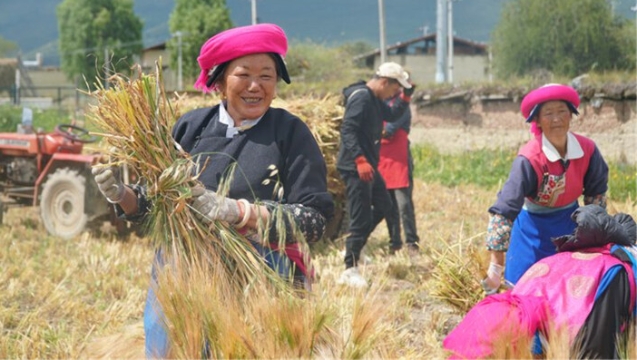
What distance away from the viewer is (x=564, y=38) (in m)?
36.5

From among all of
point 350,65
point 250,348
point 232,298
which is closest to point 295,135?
point 232,298

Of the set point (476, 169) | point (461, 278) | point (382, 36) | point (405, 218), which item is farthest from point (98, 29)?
point (461, 278)

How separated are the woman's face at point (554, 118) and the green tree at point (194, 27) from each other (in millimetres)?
54840

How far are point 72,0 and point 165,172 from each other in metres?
80.2

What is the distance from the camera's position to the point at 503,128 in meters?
15.6

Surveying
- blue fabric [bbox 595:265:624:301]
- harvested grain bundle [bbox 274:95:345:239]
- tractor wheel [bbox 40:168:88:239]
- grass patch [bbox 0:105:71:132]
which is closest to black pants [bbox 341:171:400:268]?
harvested grain bundle [bbox 274:95:345:239]

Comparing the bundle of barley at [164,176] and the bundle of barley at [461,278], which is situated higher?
the bundle of barley at [164,176]

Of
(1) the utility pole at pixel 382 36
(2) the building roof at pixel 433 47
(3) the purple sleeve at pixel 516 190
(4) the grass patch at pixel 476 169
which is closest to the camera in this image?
(3) the purple sleeve at pixel 516 190

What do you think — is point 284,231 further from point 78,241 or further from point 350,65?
point 350,65

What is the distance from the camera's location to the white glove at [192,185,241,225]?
278 centimetres

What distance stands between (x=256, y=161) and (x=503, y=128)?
13.1 metres

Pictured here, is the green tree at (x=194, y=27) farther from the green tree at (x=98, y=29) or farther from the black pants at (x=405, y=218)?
the black pants at (x=405, y=218)

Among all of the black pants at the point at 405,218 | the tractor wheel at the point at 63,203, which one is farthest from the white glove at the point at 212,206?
the tractor wheel at the point at 63,203

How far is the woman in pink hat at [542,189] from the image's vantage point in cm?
429
